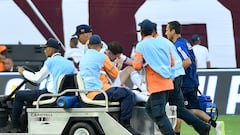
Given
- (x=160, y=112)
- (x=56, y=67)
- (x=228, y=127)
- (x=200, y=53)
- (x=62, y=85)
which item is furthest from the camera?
(x=200, y=53)

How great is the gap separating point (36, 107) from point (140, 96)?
5.01 feet

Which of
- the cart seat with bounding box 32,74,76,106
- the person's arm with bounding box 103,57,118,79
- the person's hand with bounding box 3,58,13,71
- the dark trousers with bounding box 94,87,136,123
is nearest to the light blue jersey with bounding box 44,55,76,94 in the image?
the cart seat with bounding box 32,74,76,106

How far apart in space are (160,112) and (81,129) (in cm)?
127

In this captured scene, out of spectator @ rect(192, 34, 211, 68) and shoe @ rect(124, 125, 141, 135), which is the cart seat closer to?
shoe @ rect(124, 125, 141, 135)

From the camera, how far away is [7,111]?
1177cm

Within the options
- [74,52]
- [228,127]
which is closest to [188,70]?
[228,127]

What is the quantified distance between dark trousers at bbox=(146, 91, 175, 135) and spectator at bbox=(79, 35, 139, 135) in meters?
0.42

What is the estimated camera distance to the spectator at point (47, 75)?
11.4 meters

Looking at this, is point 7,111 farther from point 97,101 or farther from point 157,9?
point 157,9

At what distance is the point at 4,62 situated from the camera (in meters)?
17.0

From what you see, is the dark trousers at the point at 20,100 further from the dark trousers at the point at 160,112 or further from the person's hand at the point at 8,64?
the person's hand at the point at 8,64

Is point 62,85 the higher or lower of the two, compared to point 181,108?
higher

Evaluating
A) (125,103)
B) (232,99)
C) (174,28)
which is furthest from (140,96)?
(232,99)

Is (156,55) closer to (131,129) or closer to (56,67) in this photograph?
(131,129)
